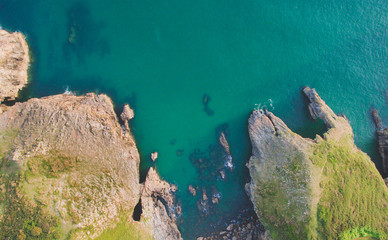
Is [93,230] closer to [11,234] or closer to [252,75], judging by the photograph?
[11,234]

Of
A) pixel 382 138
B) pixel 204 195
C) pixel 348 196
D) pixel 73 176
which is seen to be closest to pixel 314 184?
pixel 348 196

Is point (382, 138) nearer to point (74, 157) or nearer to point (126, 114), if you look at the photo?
point (126, 114)

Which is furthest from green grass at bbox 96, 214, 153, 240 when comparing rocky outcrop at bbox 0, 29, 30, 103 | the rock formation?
rocky outcrop at bbox 0, 29, 30, 103

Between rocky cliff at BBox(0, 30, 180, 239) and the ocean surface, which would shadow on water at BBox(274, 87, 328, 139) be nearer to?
the ocean surface

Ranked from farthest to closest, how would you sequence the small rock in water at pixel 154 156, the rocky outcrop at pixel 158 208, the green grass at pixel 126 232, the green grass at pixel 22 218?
the small rock in water at pixel 154 156 → the rocky outcrop at pixel 158 208 → the green grass at pixel 126 232 → the green grass at pixel 22 218

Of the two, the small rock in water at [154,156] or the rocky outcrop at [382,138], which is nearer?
the small rock in water at [154,156]

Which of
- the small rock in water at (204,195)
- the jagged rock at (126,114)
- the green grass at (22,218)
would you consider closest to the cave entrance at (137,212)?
the small rock in water at (204,195)

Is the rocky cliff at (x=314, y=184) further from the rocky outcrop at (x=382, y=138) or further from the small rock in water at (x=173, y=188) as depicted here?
the small rock in water at (x=173, y=188)

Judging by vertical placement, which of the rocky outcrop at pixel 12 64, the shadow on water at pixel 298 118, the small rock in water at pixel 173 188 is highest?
the rocky outcrop at pixel 12 64
